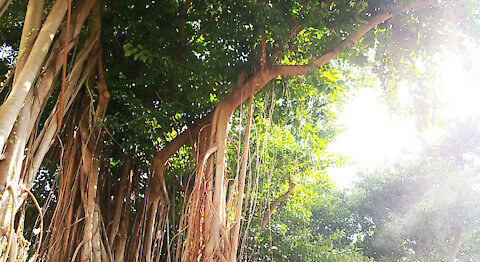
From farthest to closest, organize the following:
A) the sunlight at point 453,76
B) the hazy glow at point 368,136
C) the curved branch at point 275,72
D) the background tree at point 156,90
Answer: the hazy glow at point 368,136 < the sunlight at point 453,76 < the curved branch at point 275,72 < the background tree at point 156,90

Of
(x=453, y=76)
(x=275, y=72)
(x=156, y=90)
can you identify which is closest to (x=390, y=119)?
(x=453, y=76)

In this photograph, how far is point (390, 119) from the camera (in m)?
3.37

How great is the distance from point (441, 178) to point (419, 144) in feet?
2.64

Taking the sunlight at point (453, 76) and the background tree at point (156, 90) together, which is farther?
the sunlight at point (453, 76)

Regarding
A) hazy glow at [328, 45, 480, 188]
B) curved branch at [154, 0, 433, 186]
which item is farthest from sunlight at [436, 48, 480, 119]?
curved branch at [154, 0, 433, 186]

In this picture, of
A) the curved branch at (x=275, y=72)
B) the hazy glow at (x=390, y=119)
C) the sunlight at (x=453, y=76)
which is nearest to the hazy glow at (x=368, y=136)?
the hazy glow at (x=390, y=119)

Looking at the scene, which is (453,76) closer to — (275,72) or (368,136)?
(275,72)

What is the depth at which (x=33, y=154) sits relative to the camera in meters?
1.95

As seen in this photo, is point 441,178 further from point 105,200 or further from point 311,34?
point 105,200

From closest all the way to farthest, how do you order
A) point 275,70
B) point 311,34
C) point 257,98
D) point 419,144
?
point 275,70, point 257,98, point 311,34, point 419,144

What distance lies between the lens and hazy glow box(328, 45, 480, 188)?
10.5ft

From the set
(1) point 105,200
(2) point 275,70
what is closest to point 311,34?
(2) point 275,70

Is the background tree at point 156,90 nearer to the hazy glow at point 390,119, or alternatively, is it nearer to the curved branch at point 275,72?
the curved branch at point 275,72

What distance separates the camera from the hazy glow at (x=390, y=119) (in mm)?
3197
